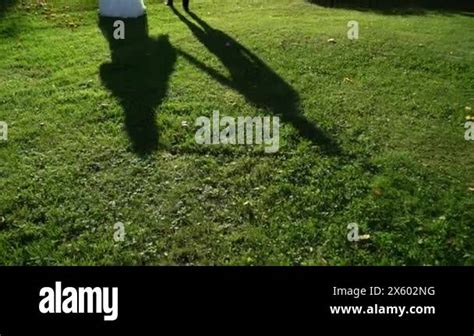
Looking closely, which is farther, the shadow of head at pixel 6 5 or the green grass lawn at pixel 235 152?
the shadow of head at pixel 6 5

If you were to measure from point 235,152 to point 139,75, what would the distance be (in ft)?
12.6

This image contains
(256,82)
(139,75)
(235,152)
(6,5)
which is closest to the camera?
(235,152)

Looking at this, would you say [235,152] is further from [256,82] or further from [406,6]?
[406,6]

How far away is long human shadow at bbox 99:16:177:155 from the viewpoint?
8.85 meters

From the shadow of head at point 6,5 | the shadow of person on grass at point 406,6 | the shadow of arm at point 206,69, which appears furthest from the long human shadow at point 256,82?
the shadow of person on grass at point 406,6

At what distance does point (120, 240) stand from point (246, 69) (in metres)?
6.11

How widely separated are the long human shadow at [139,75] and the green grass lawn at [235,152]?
0.15ft

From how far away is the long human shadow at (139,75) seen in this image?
8.85 meters

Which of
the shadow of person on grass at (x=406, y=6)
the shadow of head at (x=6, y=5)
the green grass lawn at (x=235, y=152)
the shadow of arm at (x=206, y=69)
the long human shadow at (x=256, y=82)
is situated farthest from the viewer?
the shadow of person on grass at (x=406, y=6)

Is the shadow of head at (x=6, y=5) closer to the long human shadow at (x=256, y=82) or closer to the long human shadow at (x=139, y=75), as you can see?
the long human shadow at (x=139, y=75)

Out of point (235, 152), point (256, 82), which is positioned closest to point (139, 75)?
point (256, 82)

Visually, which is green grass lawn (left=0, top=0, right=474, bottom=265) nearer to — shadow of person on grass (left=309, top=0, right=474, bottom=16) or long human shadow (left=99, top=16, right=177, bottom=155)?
long human shadow (left=99, top=16, right=177, bottom=155)

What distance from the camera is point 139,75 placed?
11.1m

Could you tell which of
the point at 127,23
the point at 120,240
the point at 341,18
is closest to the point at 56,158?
the point at 120,240
